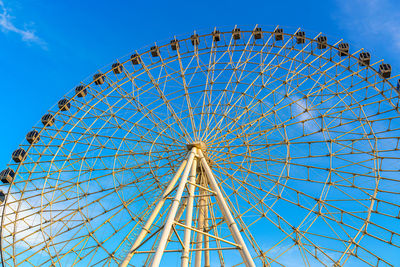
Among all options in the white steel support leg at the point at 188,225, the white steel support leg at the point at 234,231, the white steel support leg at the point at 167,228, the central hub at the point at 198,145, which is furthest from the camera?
the central hub at the point at 198,145

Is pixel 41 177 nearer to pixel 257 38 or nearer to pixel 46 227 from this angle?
pixel 46 227

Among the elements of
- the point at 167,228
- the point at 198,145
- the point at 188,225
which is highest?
the point at 198,145

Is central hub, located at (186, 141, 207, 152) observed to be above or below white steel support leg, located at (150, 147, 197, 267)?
above

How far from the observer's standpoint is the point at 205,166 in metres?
20.3

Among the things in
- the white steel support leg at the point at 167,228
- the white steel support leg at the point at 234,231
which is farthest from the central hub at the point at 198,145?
the white steel support leg at the point at 167,228

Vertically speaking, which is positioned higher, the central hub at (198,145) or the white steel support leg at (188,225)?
the central hub at (198,145)

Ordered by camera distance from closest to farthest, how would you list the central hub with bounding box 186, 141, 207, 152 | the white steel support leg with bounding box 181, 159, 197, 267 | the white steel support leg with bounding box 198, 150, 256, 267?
the white steel support leg with bounding box 198, 150, 256, 267, the white steel support leg with bounding box 181, 159, 197, 267, the central hub with bounding box 186, 141, 207, 152

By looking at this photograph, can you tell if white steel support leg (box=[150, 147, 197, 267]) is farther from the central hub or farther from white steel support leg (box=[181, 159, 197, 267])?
the central hub

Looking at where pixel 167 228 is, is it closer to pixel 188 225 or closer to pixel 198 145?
pixel 188 225

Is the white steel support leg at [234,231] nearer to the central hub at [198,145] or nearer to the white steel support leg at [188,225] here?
the white steel support leg at [188,225]

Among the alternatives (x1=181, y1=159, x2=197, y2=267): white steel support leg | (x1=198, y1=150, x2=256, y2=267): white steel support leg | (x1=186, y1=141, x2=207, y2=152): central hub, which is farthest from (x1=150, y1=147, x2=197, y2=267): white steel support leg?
(x1=186, y1=141, x2=207, y2=152): central hub

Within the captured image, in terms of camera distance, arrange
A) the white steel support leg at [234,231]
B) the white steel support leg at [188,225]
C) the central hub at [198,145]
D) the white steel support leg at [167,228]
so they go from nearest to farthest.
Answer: the white steel support leg at [167,228], the white steel support leg at [234,231], the white steel support leg at [188,225], the central hub at [198,145]

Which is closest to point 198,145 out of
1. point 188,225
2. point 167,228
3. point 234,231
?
point 188,225

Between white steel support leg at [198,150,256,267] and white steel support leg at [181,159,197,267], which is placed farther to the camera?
white steel support leg at [181,159,197,267]
